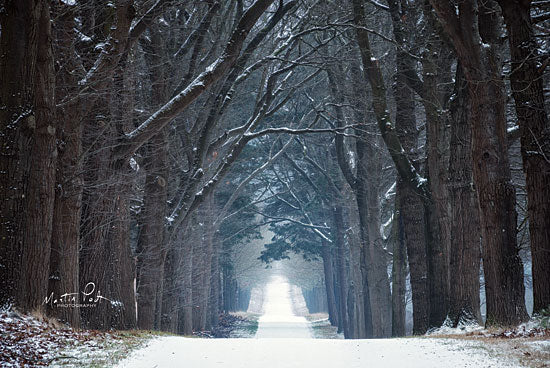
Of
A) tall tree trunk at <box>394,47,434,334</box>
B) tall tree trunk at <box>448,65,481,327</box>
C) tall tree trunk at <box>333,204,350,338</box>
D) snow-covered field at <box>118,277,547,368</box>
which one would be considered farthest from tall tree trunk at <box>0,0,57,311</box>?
tall tree trunk at <box>333,204,350,338</box>

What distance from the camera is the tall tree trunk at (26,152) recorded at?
28.3ft

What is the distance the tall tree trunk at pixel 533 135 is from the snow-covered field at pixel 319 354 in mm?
1539

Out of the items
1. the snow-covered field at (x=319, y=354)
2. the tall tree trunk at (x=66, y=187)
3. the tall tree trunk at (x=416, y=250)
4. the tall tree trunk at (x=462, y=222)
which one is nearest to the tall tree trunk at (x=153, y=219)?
the snow-covered field at (x=319, y=354)

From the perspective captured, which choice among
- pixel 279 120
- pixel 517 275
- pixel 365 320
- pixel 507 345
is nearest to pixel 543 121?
pixel 517 275

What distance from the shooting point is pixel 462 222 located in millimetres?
13125

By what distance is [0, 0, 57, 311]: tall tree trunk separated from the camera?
28.3ft

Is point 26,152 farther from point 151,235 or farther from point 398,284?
point 398,284

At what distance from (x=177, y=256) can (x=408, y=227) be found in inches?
329

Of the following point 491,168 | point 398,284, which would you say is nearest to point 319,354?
point 491,168

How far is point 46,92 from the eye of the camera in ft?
29.9

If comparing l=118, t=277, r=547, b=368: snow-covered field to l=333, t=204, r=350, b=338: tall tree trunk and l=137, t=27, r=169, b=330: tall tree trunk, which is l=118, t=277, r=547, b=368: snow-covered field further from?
l=333, t=204, r=350, b=338: tall tree trunk

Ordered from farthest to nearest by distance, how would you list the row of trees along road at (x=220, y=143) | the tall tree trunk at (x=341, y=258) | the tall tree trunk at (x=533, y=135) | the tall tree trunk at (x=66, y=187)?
the tall tree trunk at (x=341, y=258) < the tall tree trunk at (x=66, y=187) < the tall tree trunk at (x=533, y=135) < the row of trees along road at (x=220, y=143)

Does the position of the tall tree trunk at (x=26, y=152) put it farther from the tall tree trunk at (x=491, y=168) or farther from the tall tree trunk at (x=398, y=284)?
the tall tree trunk at (x=398, y=284)

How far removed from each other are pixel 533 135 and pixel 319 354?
4.58 meters
